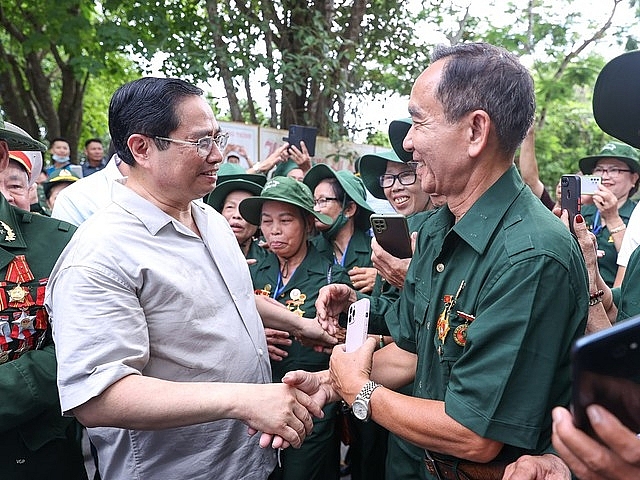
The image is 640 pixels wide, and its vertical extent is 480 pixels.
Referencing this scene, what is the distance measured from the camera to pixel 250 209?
156 inches

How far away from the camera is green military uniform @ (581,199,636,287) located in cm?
464

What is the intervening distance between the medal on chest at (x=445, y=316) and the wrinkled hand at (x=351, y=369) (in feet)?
1.03

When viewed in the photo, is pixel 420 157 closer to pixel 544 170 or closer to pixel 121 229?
pixel 121 229

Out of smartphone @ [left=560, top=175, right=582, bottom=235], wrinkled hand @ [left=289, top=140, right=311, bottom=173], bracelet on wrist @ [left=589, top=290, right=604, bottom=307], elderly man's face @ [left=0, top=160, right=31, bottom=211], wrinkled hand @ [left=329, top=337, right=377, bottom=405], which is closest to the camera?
wrinkled hand @ [left=329, top=337, right=377, bottom=405]

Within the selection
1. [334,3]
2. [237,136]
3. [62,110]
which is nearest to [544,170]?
[334,3]

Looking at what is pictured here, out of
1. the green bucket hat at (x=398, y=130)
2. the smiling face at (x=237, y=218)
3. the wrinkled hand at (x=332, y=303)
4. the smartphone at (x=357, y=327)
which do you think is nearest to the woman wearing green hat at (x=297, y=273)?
the smiling face at (x=237, y=218)

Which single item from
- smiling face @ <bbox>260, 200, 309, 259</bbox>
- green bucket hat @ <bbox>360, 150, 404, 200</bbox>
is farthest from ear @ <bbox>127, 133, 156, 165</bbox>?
green bucket hat @ <bbox>360, 150, 404, 200</bbox>

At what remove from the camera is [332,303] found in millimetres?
2902

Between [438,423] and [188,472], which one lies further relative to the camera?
[188,472]

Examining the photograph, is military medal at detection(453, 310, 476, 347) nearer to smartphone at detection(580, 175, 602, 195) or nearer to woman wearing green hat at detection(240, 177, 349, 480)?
woman wearing green hat at detection(240, 177, 349, 480)

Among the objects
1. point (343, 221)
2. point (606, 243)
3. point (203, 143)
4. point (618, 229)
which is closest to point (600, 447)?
point (203, 143)

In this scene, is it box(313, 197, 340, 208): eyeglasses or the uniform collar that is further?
box(313, 197, 340, 208): eyeglasses

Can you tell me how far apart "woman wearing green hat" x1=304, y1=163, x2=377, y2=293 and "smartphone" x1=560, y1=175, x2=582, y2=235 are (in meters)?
1.65

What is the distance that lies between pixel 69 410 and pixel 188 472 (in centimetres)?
52
